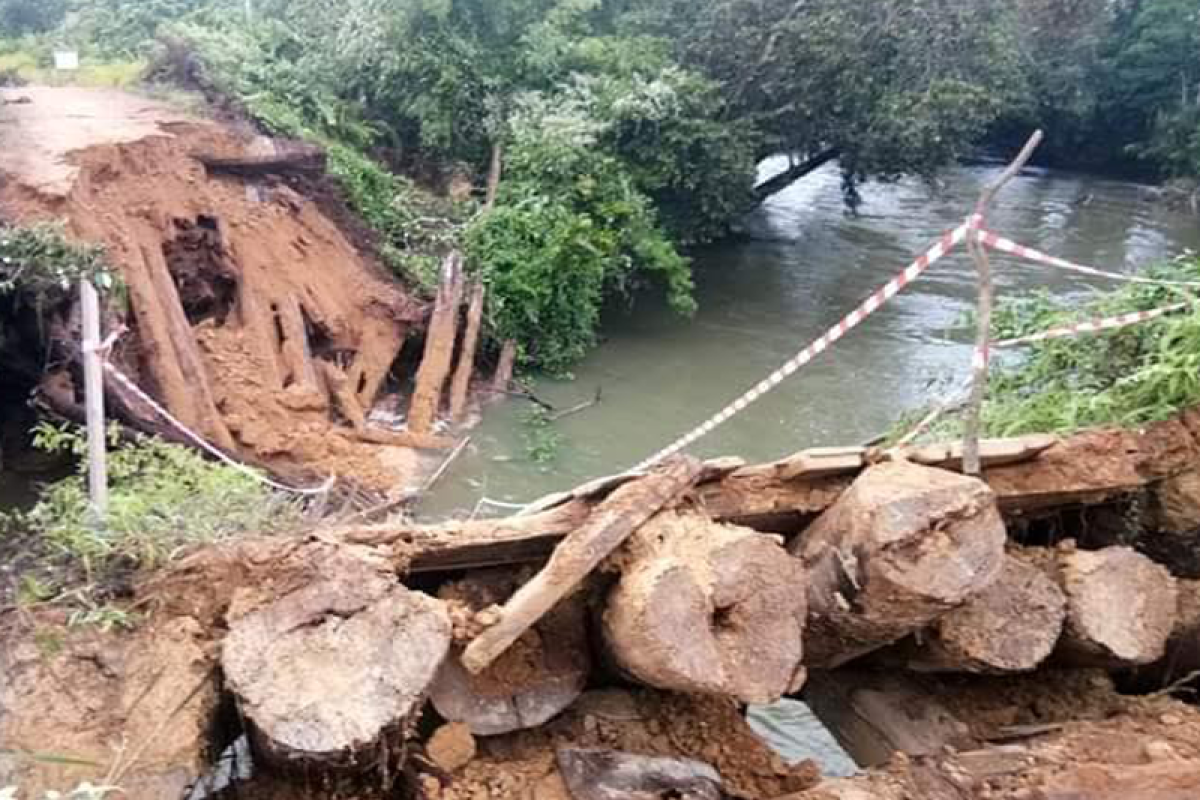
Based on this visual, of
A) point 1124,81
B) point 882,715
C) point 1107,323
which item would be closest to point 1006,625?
point 882,715

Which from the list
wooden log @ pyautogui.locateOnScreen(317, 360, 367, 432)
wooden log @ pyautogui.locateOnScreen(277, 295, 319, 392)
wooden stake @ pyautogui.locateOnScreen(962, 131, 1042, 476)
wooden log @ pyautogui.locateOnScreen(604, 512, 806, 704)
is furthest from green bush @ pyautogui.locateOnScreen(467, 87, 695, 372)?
wooden log @ pyautogui.locateOnScreen(604, 512, 806, 704)

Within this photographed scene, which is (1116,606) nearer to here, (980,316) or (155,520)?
(980,316)

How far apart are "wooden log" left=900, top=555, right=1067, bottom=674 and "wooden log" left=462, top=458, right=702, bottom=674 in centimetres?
97

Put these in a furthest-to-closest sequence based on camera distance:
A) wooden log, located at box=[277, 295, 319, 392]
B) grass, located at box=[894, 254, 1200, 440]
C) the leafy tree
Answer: the leafy tree, wooden log, located at box=[277, 295, 319, 392], grass, located at box=[894, 254, 1200, 440]

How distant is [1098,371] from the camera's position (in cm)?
486

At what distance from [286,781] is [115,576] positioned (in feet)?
2.30

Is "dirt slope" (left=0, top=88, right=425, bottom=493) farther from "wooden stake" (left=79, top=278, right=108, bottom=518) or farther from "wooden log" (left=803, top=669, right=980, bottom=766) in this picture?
"wooden log" (left=803, top=669, right=980, bottom=766)

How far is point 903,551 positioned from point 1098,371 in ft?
7.65

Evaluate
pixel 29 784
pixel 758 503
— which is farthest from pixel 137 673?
pixel 758 503

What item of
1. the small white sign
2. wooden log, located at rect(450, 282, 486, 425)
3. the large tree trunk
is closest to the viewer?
wooden log, located at rect(450, 282, 486, 425)

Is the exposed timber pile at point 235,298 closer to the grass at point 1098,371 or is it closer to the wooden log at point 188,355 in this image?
the wooden log at point 188,355

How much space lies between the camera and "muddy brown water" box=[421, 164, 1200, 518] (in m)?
10.2

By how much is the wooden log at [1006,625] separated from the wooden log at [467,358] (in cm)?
742

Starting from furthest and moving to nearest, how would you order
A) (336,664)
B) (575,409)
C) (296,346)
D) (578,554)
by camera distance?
(575,409) → (296,346) → (578,554) → (336,664)
